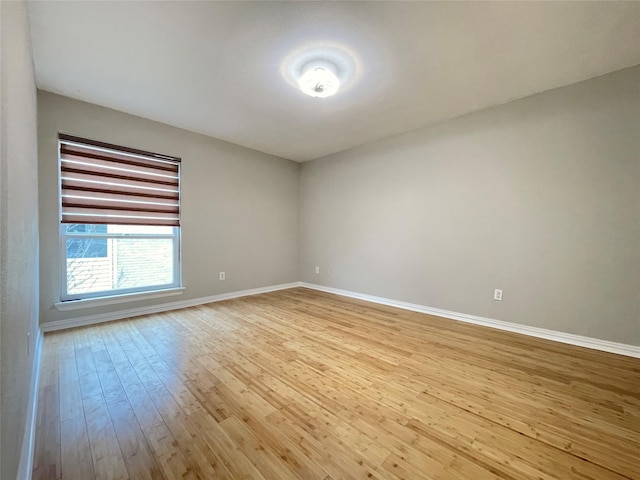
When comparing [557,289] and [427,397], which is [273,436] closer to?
[427,397]

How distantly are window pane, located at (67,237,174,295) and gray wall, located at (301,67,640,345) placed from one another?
10.1ft

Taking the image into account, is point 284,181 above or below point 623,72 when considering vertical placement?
below

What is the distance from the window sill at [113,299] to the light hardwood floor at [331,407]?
317 mm

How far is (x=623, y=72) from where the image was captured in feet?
7.33

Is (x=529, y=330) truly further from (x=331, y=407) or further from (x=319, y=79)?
(x=319, y=79)

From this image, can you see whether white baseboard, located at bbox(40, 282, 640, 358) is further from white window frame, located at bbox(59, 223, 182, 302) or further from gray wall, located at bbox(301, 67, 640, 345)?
white window frame, located at bbox(59, 223, 182, 302)

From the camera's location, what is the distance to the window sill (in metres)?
2.71

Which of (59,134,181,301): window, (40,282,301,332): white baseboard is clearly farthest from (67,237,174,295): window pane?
(40,282,301,332): white baseboard

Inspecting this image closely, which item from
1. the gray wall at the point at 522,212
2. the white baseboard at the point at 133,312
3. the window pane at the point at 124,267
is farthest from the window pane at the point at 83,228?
the gray wall at the point at 522,212

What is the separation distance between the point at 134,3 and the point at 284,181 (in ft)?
11.2

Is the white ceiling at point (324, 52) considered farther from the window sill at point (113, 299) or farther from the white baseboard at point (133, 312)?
the white baseboard at point (133, 312)

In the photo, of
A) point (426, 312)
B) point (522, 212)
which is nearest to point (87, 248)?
point (426, 312)

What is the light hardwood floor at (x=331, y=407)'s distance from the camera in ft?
3.80

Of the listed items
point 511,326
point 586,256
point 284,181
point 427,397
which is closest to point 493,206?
point 586,256
